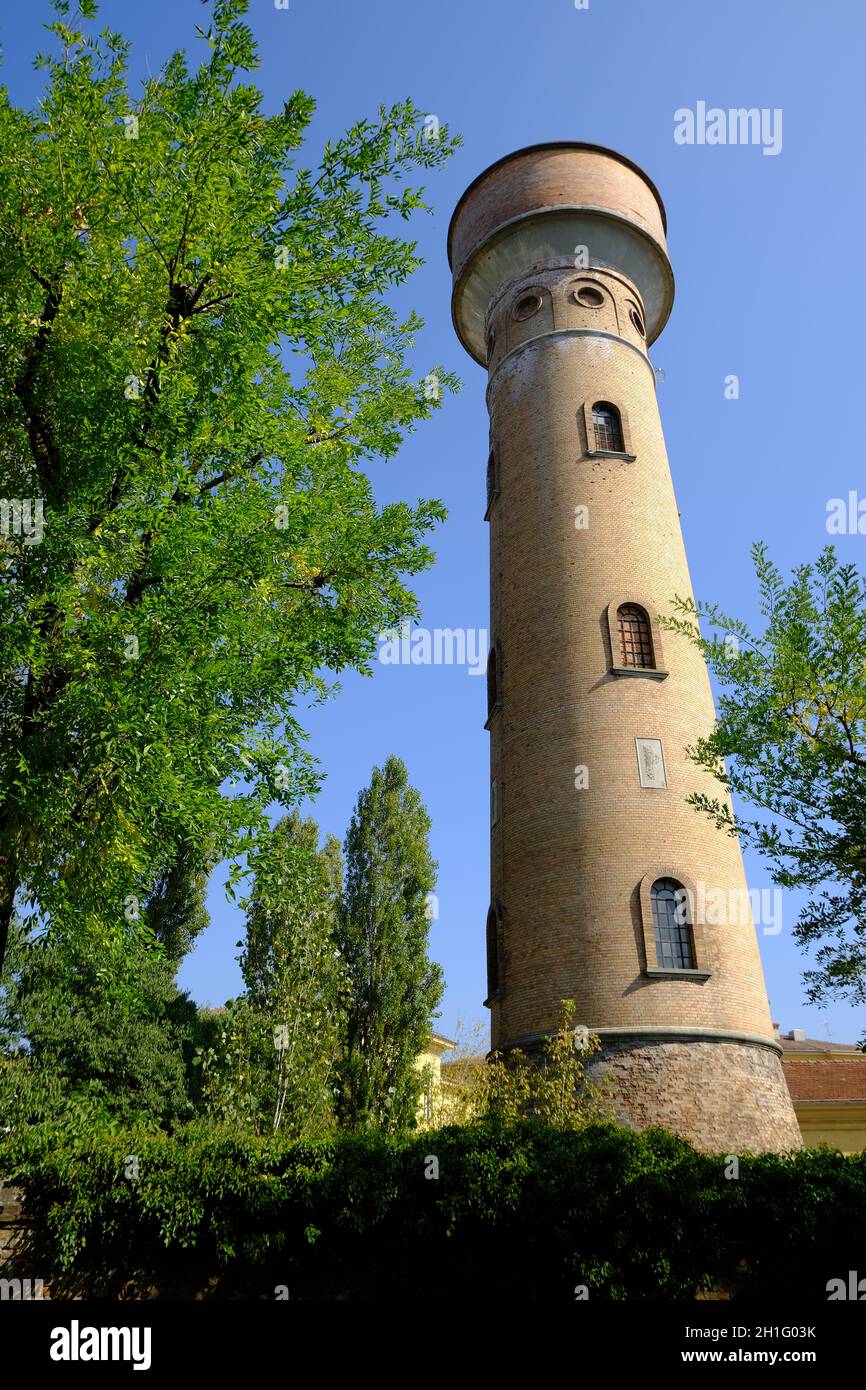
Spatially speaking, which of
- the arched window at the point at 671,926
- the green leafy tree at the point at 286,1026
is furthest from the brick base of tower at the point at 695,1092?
the green leafy tree at the point at 286,1026

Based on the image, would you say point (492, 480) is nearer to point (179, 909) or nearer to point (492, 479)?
point (492, 479)

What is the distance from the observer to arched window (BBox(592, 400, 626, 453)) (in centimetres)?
1783

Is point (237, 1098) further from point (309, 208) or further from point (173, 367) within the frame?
point (309, 208)

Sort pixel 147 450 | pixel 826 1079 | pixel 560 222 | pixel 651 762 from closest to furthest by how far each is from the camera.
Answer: pixel 147 450 → pixel 651 762 → pixel 560 222 → pixel 826 1079

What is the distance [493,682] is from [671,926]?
5961 mm

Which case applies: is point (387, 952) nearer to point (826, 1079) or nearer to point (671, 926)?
point (671, 926)

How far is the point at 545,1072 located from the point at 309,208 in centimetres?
1116

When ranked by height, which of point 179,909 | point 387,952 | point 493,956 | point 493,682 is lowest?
point 493,956

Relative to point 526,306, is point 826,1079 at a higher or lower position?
lower

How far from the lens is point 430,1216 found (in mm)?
8844

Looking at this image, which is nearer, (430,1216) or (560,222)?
(430,1216)

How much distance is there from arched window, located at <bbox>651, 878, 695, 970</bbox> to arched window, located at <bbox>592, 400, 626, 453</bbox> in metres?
8.82

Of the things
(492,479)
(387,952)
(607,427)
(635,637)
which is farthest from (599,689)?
(387,952)

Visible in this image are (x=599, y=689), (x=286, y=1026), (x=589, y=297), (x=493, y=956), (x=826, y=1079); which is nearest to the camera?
(x=493, y=956)
